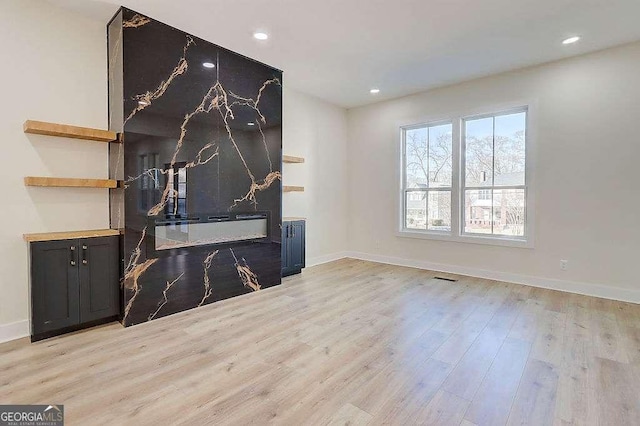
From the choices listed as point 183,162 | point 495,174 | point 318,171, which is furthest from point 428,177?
point 183,162

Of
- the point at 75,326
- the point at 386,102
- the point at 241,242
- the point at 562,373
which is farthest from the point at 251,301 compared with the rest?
the point at 386,102

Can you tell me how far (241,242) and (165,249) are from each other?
37.5 inches

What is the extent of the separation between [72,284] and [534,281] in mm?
5457

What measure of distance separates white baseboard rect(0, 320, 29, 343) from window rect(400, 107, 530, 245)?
16.7 ft

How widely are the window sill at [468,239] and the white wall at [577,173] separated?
8 centimetres

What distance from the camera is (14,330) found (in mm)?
2750

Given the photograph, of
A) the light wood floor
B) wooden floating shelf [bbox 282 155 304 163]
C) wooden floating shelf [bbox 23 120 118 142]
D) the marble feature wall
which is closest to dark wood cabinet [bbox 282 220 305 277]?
the marble feature wall

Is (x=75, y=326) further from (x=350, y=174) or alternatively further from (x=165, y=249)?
(x=350, y=174)

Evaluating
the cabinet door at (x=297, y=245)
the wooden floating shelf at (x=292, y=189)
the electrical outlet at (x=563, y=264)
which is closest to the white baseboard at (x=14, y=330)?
the cabinet door at (x=297, y=245)

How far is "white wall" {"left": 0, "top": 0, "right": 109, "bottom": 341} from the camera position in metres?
2.72

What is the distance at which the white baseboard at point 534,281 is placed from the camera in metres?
3.78

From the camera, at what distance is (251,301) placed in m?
3.76

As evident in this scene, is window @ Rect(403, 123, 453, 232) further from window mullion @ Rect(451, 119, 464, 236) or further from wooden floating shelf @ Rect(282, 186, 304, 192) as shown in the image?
wooden floating shelf @ Rect(282, 186, 304, 192)

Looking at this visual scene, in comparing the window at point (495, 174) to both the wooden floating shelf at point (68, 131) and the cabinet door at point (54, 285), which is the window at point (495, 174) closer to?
the wooden floating shelf at point (68, 131)
